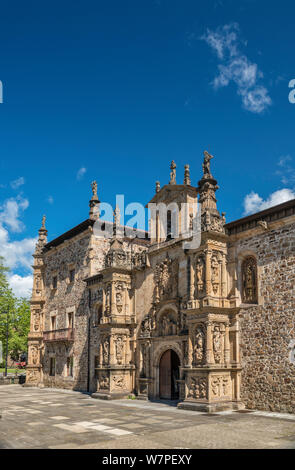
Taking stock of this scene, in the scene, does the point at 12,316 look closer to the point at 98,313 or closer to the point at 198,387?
the point at 98,313

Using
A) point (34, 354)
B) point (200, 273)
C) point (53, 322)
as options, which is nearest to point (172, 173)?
point (200, 273)

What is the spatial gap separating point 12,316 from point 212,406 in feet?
115

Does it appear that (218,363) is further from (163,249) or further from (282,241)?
(163,249)

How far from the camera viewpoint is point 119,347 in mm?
21938

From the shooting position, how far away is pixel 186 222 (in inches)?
815

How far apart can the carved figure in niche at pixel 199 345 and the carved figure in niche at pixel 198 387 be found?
2.21ft

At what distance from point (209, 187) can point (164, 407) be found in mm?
9156

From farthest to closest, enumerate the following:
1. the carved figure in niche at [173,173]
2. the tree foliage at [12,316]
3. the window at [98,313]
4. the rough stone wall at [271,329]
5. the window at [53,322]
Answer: the tree foliage at [12,316]
the window at [53,322]
the window at [98,313]
the carved figure in niche at [173,173]
the rough stone wall at [271,329]

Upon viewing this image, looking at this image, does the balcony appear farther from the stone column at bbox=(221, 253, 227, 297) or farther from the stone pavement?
the stone column at bbox=(221, 253, 227, 297)

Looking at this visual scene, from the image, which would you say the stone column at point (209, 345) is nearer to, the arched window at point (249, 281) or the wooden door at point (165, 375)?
the arched window at point (249, 281)

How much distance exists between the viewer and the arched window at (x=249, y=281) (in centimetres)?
1648

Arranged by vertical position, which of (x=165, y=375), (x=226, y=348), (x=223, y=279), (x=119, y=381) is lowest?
(x=119, y=381)

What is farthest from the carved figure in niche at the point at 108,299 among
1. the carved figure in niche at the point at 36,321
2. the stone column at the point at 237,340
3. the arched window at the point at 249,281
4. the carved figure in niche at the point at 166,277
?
the carved figure in niche at the point at 36,321

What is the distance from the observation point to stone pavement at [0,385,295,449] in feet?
33.2
